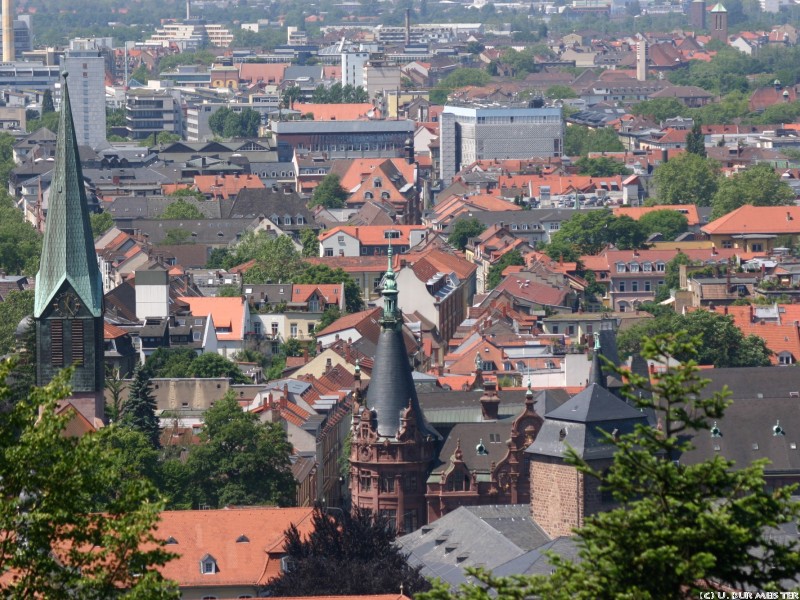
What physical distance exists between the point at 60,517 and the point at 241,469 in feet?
149

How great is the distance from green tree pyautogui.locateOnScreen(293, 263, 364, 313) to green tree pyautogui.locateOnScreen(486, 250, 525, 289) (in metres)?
8.90

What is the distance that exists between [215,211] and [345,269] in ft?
118

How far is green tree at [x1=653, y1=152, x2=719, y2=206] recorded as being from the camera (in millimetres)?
181125

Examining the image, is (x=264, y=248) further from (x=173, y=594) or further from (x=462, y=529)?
(x=173, y=594)

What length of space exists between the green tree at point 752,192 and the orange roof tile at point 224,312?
A: 60.0 m

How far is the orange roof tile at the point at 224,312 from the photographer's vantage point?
112 metres

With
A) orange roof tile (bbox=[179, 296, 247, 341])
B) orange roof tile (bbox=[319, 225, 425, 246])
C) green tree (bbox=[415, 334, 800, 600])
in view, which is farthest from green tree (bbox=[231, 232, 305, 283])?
green tree (bbox=[415, 334, 800, 600])

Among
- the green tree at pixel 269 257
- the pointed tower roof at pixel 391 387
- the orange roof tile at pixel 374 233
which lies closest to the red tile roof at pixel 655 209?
the orange roof tile at pixel 374 233

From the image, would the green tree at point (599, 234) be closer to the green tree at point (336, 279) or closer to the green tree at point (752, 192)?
the green tree at point (752, 192)

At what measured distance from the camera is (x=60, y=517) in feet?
93.9

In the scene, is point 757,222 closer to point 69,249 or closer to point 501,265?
point 501,265

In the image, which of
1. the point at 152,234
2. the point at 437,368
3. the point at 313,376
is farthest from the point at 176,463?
the point at 152,234

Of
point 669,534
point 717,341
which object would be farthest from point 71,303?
point 669,534

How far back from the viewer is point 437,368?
334 feet
